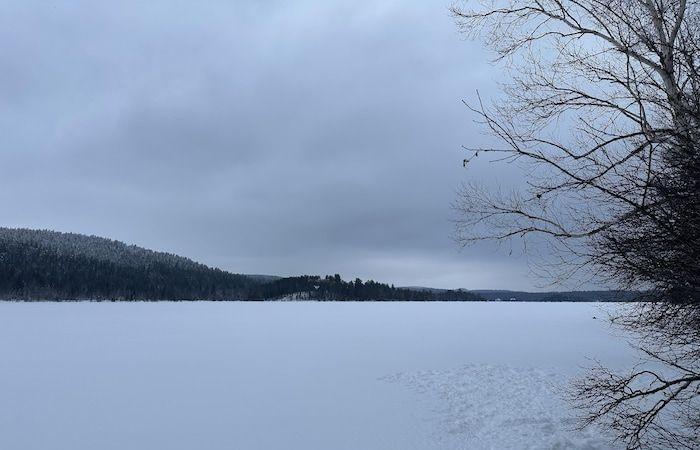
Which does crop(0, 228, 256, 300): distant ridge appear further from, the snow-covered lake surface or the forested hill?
the snow-covered lake surface

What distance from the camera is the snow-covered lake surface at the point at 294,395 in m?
8.45

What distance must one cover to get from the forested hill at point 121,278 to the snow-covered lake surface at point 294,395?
91912 mm

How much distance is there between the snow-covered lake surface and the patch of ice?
3 centimetres

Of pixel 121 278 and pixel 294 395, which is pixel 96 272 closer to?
pixel 121 278

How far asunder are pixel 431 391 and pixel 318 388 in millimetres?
2684

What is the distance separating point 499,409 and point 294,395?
4502 millimetres

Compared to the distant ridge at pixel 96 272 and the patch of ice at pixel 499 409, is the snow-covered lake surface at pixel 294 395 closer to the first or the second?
the patch of ice at pixel 499 409

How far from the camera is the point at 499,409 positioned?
32.3 feet

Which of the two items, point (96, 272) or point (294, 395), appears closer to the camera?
point (294, 395)

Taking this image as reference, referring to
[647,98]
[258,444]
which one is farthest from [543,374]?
[647,98]

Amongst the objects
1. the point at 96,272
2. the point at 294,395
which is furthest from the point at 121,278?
the point at 294,395

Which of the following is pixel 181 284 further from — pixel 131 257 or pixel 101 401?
pixel 101 401

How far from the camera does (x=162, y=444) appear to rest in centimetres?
831

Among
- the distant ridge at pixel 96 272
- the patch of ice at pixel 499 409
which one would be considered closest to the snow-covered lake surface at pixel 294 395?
the patch of ice at pixel 499 409
